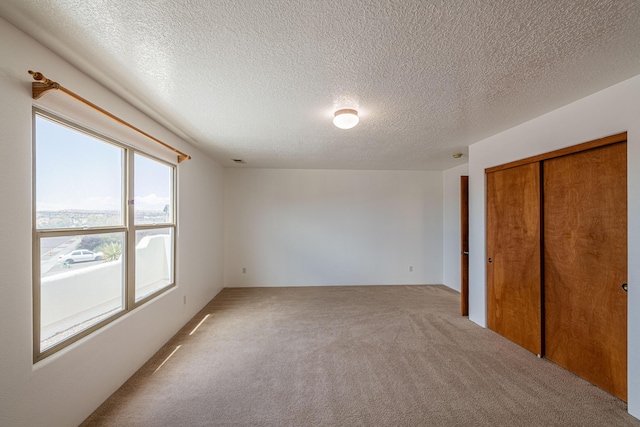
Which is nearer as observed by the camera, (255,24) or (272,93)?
(255,24)

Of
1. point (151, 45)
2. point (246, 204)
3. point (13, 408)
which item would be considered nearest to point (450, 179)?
point (246, 204)

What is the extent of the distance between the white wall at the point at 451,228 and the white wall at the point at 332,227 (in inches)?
5.4

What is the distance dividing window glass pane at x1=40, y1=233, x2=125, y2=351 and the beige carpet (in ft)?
2.24

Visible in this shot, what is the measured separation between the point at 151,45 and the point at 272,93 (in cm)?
83

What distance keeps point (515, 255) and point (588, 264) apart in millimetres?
695

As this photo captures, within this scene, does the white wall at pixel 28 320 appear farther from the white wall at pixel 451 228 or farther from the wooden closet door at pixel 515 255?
the white wall at pixel 451 228

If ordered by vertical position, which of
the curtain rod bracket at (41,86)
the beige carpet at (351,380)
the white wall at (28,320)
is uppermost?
the curtain rod bracket at (41,86)

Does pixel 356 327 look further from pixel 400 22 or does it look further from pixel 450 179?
pixel 450 179

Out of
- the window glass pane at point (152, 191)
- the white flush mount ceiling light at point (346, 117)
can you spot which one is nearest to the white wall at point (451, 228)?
the white flush mount ceiling light at point (346, 117)

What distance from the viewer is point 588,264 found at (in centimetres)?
210

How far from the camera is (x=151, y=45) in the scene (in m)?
1.42

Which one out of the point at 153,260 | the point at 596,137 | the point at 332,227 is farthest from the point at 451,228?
the point at 153,260

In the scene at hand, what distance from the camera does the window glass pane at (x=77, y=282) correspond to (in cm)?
150

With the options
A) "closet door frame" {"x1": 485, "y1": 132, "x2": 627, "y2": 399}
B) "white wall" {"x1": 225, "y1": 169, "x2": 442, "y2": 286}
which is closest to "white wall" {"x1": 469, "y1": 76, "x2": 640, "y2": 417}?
"closet door frame" {"x1": 485, "y1": 132, "x2": 627, "y2": 399}
